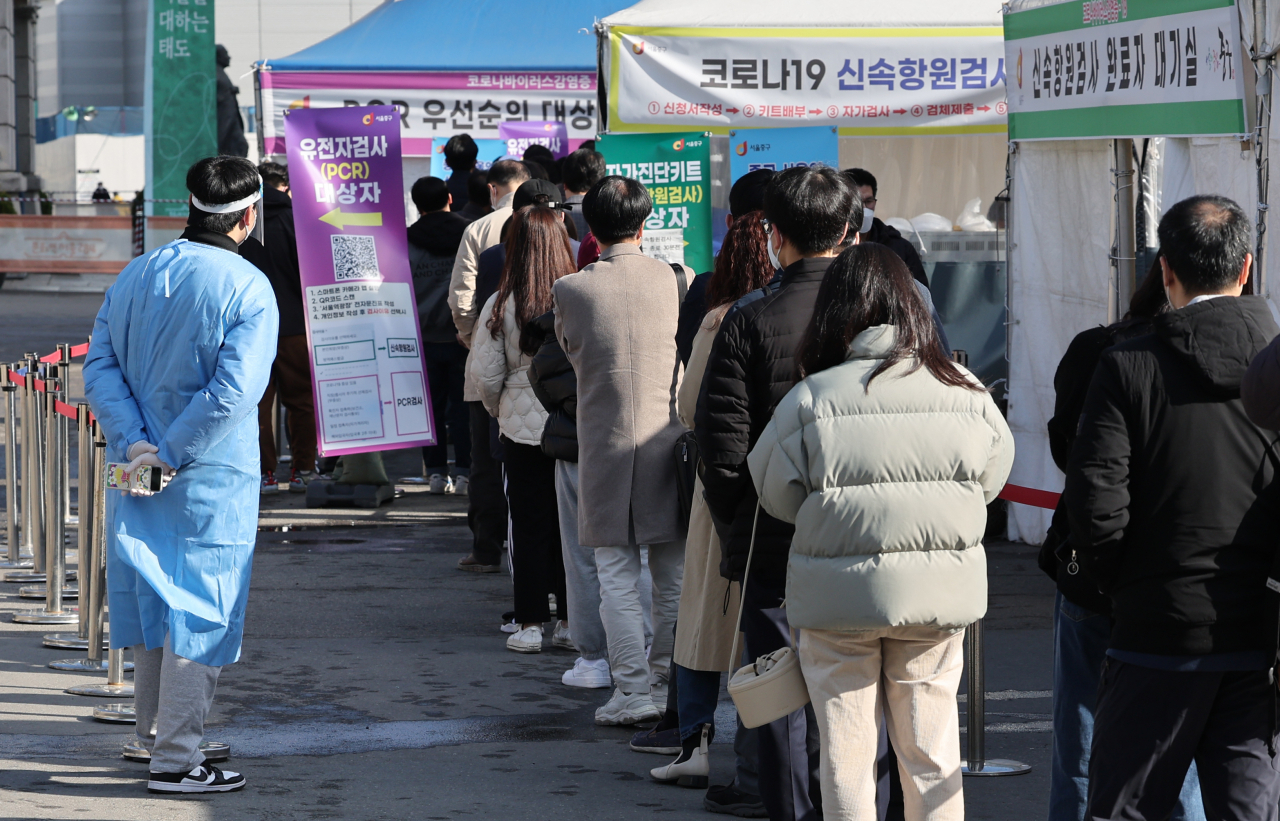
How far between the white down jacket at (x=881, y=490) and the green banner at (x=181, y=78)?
44.0ft

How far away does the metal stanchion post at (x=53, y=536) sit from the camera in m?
6.98

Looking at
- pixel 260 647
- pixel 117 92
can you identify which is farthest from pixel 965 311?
pixel 117 92

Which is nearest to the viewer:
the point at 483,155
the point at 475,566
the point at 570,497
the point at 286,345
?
the point at 570,497

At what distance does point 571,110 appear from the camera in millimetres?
13344

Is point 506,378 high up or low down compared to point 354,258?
down

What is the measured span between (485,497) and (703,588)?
138 inches

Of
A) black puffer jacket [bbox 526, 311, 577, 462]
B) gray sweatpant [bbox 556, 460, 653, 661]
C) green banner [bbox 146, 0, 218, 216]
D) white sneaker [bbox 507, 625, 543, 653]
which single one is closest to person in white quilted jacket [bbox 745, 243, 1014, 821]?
black puffer jacket [bbox 526, 311, 577, 462]

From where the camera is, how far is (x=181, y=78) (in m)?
15.4

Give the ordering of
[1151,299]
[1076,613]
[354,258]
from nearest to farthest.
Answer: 1. [1151,299]
2. [1076,613]
3. [354,258]

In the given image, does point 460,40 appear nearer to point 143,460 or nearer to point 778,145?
point 778,145

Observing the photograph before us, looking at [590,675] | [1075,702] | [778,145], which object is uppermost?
[778,145]

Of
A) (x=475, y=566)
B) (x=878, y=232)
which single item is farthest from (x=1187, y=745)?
(x=475, y=566)

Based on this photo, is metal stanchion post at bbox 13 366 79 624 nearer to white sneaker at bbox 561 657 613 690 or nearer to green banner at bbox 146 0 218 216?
white sneaker at bbox 561 657 613 690

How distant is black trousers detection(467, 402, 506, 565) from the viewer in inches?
306
